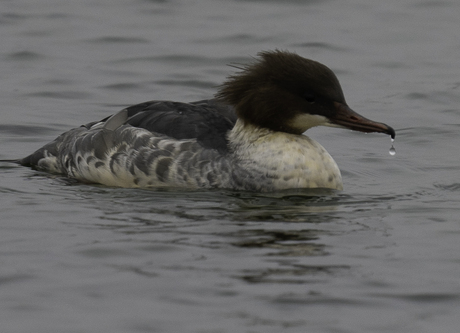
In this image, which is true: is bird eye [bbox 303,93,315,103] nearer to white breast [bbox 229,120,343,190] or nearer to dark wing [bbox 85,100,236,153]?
white breast [bbox 229,120,343,190]

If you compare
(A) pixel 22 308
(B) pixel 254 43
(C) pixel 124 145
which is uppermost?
(B) pixel 254 43

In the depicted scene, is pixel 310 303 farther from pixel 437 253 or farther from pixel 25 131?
pixel 25 131

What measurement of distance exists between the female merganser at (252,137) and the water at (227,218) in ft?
0.57

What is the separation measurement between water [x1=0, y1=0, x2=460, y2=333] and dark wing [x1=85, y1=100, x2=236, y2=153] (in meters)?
0.55

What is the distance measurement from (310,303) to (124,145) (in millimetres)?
3522

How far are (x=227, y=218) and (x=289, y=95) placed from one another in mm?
1400

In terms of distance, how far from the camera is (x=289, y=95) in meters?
8.58

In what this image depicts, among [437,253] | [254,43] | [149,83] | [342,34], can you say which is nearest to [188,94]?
[149,83]

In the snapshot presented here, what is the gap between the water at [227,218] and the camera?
585 centimetres

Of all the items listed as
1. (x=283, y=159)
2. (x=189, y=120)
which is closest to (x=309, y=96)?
(x=283, y=159)

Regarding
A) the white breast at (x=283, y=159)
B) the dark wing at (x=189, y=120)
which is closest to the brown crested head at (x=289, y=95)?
the white breast at (x=283, y=159)

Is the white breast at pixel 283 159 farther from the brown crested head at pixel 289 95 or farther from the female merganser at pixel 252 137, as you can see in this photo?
the brown crested head at pixel 289 95

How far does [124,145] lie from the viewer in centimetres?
899

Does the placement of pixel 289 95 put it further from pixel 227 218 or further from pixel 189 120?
pixel 227 218
